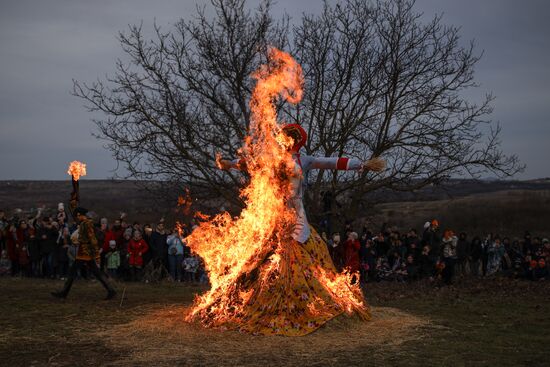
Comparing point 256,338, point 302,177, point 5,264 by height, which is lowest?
point 256,338

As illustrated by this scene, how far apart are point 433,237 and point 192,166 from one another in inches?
276

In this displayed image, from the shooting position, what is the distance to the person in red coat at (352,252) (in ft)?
48.6

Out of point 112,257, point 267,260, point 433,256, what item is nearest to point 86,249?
point 112,257

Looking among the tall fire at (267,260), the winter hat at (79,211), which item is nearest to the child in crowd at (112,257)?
the winter hat at (79,211)

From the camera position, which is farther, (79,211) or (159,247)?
(159,247)

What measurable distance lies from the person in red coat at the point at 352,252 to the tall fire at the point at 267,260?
6.02 m

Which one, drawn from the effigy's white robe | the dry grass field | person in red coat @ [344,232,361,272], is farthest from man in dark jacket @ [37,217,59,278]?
the effigy's white robe

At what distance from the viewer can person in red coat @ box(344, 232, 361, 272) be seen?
14.8m

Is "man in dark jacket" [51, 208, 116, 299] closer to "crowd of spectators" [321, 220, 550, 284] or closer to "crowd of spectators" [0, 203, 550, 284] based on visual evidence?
"crowd of spectators" [0, 203, 550, 284]

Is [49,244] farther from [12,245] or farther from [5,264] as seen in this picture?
[5,264]

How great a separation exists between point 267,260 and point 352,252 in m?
6.90

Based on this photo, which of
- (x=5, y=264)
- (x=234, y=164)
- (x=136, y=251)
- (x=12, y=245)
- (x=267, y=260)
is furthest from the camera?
(x=5, y=264)

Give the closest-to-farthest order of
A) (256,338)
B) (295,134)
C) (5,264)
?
(256,338) < (295,134) < (5,264)

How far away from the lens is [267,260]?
327 inches
